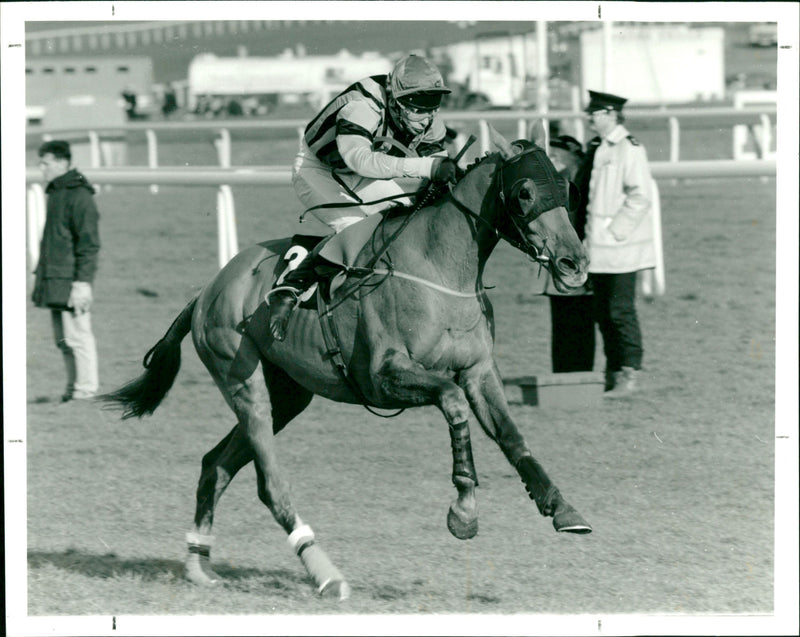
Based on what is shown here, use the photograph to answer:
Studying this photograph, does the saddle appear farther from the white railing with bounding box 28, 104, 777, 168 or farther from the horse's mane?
the white railing with bounding box 28, 104, 777, 168

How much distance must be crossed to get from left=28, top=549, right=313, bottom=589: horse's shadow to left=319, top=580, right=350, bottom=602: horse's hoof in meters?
0.42

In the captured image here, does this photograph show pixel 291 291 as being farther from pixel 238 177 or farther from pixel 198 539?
pixel 238 177

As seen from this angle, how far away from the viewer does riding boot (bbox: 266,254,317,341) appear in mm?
5426

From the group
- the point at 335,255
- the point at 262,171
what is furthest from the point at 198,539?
the point at 262,171

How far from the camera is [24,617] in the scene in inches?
194

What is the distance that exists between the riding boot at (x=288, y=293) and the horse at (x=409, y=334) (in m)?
0.06

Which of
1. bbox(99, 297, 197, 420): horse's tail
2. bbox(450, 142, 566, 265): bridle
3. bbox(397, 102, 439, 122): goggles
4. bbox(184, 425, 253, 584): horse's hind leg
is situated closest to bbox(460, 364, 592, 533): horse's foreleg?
bbox(450, 142, 566, 265): bridle

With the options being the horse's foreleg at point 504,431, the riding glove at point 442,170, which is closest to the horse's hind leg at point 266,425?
the horse's foreleg at point 504,431

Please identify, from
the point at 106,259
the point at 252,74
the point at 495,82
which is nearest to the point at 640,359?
the point at 106,259

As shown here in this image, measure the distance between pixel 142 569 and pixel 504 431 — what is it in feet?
5.52

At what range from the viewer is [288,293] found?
17.9 ft

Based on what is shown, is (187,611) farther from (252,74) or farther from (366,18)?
(252,74)

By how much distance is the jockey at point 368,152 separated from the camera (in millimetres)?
5133

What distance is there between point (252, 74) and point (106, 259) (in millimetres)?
16976
